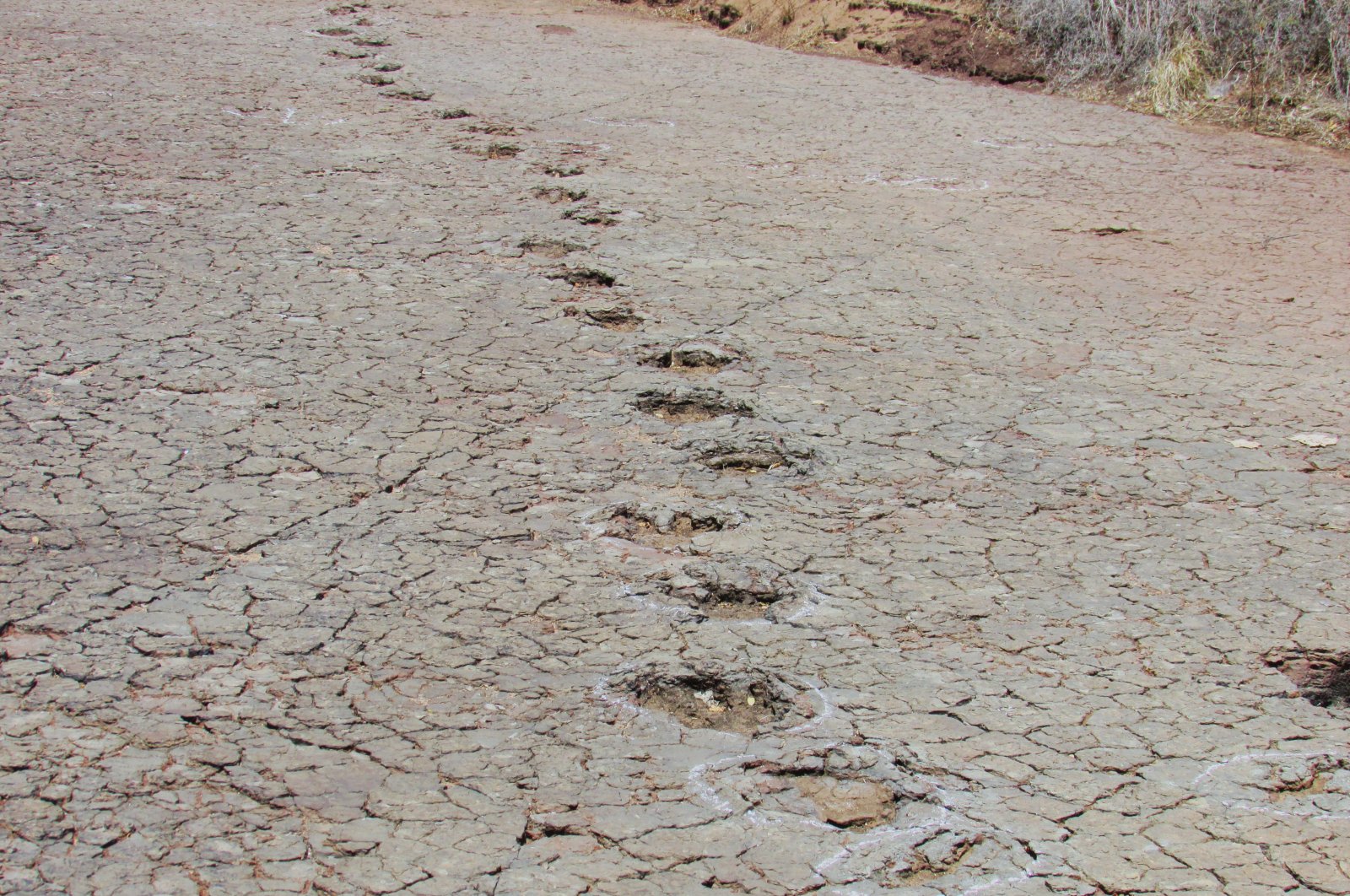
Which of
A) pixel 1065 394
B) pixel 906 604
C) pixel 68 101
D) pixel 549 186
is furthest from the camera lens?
pixel 68 101

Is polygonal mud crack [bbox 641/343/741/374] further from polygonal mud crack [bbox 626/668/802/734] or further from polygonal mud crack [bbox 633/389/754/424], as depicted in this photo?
polygonal mud crack [bbox 626/668/802/734]

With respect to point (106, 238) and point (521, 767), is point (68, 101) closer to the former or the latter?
point (106, 238)

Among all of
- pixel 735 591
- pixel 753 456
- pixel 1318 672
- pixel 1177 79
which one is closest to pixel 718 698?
pixel 735 591

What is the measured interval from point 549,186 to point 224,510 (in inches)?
128

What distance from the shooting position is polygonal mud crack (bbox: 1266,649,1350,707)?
2736 mm

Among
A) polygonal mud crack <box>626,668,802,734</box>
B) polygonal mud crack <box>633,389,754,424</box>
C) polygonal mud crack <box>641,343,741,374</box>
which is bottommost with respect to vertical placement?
polygonal mud crack <box>626,668,802,734</box>

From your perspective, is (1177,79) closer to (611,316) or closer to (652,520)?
(611,316)

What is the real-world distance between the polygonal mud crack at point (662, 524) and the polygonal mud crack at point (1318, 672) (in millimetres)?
1348

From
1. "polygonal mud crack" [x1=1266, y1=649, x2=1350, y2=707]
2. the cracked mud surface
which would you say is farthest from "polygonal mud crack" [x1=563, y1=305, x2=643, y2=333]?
"polygonal mud crack" [x1=1266, y1=649, x2=1350, y2=707]

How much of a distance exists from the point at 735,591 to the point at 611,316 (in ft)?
6.12

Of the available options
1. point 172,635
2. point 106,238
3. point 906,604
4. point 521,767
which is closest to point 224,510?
point 172,635

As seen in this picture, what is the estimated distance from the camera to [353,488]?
11.2 feet

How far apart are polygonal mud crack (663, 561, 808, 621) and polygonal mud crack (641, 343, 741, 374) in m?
1.27

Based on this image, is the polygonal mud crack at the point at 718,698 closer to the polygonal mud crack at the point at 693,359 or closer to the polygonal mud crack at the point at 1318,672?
the polygonal mud crack at the point at 1318,672
